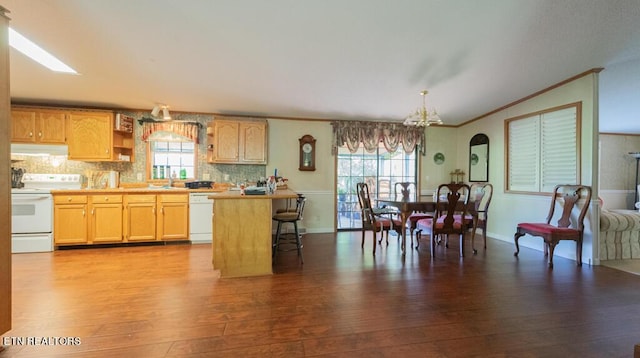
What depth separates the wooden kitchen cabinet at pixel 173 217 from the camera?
4242mm

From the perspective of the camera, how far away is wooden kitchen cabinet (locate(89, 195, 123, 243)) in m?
4.01

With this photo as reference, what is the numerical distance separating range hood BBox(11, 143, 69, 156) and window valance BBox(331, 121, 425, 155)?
449 cm

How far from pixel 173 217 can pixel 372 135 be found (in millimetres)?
3920

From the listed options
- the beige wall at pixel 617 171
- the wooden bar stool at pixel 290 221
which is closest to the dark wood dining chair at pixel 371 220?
the wooden bar stool at pixel 290 221

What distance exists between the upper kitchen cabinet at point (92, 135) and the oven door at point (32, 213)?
75 cm

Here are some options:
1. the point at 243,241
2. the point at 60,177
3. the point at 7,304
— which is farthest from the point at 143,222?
the point at 7,304

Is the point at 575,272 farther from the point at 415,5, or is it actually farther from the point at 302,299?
the point at 415,5

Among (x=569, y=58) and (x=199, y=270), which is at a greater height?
(x=569, y=58)

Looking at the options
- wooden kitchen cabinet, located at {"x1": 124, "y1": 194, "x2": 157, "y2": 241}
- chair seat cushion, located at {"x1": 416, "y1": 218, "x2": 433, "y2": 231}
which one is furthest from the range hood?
chair seat cushion, located at {"x1": 416, "y1": 218, "x2": 433, "y2": 231}

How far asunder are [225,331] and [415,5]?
3.06 metres

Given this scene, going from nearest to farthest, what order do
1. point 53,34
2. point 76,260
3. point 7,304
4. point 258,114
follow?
1. point 7,304
2. point 53,34
3. point 76,260
4. point 258,114

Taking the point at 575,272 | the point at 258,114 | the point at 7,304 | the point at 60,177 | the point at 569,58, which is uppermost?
the point at 569,58

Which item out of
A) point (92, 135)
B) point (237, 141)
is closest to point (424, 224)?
point (237, 141)

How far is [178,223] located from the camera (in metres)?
4.30
